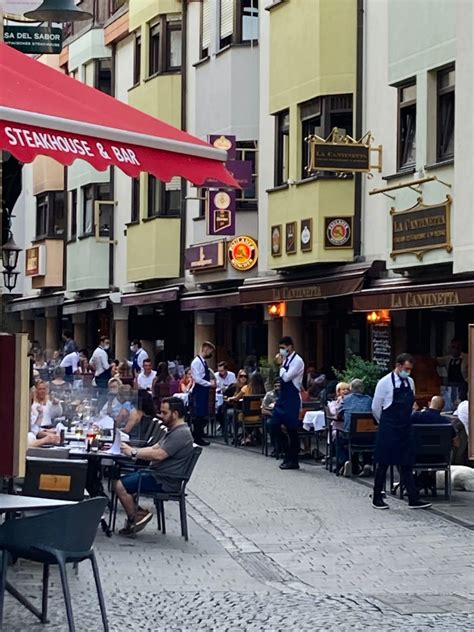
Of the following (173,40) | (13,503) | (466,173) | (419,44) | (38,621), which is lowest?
(38,621)

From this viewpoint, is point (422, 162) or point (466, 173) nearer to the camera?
point (466, 173)

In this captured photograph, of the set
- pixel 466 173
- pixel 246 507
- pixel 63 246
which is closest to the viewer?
pixel 246 507

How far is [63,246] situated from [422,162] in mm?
23554

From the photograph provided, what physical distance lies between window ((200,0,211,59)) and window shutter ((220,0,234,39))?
2.75ft

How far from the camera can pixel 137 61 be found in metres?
36.7

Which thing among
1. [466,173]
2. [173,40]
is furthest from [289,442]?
[173,40]

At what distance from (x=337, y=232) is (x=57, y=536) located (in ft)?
54.8

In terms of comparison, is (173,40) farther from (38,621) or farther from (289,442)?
(38,621)

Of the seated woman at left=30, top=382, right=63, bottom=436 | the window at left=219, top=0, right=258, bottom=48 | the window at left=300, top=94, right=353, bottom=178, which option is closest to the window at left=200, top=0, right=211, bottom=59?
the window at left=219, top=0, right=258, bottom=48

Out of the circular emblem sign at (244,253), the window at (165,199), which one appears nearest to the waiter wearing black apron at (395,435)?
the circular emblem sign at (244,253)

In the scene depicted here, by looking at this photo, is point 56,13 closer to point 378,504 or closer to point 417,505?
point 378,504

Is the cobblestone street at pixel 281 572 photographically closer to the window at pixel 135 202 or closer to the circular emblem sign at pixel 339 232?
the circular emblem sign at pixel 339 232

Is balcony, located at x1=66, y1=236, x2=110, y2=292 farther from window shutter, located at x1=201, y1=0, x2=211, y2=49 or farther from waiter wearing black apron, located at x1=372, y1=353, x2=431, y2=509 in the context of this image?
waiter wearing black apron, located at x1=372, y1=353, x2=431, y2=509

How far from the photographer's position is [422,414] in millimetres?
16859
